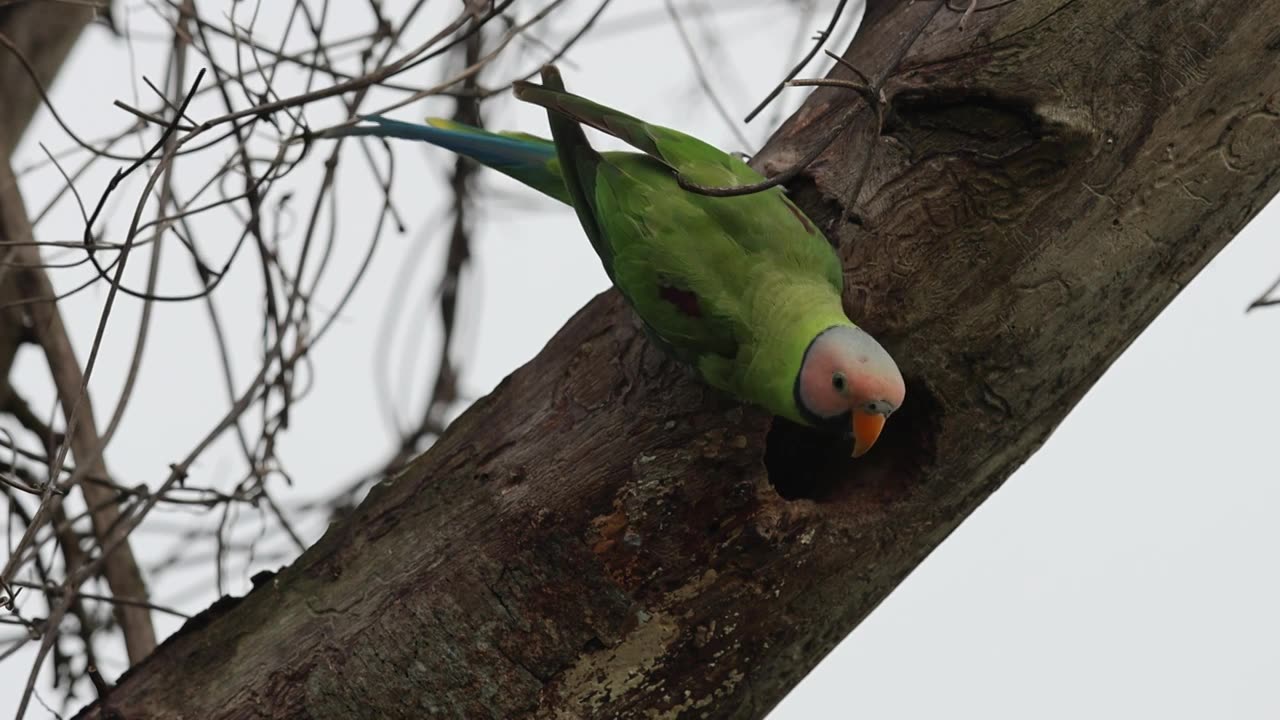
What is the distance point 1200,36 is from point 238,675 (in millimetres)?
A: 2165

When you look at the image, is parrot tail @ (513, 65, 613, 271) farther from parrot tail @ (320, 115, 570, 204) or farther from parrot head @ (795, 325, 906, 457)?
parrot head @ (795, 325, 906, 457)

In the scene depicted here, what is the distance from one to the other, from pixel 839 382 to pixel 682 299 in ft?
1.20

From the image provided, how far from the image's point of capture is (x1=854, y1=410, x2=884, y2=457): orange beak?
210cm

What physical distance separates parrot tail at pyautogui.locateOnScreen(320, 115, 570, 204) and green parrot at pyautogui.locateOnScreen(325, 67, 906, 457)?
0.17 meters

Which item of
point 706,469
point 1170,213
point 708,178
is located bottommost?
point 1170,213

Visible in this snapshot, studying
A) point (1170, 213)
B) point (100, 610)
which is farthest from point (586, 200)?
point (100, 610)

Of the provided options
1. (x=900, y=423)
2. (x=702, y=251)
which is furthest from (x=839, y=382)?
(x=702, y=251)

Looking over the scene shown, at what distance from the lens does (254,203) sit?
8.66 feet

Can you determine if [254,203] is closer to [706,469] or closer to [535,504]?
[535,504]

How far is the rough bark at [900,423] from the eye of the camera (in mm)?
2141

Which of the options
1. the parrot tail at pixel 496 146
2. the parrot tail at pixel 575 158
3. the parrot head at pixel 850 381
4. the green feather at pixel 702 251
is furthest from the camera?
the parrot tail at pixel 496 146

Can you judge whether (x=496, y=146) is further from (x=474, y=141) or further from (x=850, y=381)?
(x=850, y=381)

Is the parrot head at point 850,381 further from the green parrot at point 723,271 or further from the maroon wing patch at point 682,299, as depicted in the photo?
the maroon wing patch at point 682,299

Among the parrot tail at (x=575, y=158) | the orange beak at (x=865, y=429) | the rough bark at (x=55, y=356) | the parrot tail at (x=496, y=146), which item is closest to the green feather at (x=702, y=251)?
the parrot tail at (x=575, y=158)
